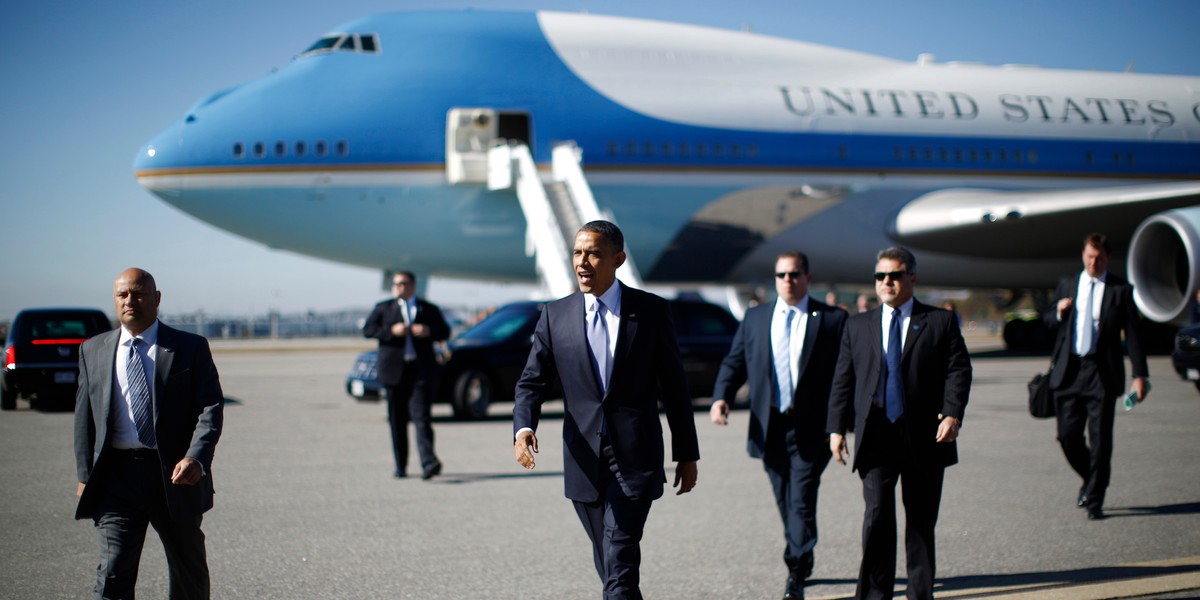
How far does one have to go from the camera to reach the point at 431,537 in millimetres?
6312

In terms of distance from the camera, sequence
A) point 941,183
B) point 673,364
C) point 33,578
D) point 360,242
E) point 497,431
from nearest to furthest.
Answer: point 673,364 → point 33,578 → point 497,431 → point 360,242 → point 941,183

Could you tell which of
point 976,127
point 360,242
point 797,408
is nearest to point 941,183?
point 976,127

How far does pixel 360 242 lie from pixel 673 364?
1532cm

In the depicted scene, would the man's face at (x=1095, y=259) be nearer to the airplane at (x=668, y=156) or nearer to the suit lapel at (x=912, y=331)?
the suit lapel at (x=912, y=331)

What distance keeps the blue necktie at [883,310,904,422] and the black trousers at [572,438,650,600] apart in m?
1.30

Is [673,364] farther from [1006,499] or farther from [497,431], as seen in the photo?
[497,431]

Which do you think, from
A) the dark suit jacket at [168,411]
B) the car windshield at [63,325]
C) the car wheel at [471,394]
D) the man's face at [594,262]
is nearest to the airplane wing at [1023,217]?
the car wheel at [471,394]

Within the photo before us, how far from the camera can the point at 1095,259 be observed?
6.82 metres

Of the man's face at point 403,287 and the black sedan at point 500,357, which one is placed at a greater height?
the man's face at point 403,287

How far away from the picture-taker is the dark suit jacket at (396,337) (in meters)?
8.79

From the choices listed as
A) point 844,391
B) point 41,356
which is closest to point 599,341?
point 844,391

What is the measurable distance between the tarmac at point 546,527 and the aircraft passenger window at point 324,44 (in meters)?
9.63

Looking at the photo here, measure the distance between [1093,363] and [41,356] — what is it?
11.6 metres

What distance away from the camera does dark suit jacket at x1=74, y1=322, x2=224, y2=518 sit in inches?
153
